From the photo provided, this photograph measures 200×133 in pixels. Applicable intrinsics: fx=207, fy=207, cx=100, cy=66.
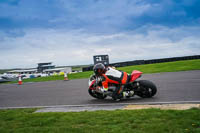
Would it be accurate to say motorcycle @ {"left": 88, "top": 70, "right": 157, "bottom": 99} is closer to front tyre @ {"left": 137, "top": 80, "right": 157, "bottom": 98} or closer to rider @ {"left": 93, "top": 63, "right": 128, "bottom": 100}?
front tyre @ {"left": 137, "top": 80, "right": 157, "bottom": 98}

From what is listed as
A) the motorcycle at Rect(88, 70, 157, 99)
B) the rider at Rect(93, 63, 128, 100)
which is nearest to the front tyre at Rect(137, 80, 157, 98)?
the motorcycle at Rect(88, 70, 157, 99)

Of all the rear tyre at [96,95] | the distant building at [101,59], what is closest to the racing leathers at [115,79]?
the rear tyre at [96,95]

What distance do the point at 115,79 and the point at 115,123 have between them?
3204 millimetres

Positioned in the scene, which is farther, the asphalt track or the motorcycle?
the motorcycle

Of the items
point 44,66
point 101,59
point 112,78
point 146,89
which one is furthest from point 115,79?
point 44,66

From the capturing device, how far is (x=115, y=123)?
4605 millimetres

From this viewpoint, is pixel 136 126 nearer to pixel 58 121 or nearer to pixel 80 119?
pixel 80 119

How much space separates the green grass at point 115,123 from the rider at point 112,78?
2126 millimetres

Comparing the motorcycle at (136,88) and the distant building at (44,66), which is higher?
the distant building at (44,66)

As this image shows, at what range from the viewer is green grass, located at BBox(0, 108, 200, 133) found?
3.99 m

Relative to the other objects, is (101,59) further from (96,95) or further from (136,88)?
Answer: (136,88)

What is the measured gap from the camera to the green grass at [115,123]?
399 cm

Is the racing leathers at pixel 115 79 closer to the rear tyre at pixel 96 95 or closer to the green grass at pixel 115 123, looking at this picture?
the rear tyre at pixel 96 95

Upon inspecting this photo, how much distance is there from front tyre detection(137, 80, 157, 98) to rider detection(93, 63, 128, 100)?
63cm
